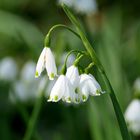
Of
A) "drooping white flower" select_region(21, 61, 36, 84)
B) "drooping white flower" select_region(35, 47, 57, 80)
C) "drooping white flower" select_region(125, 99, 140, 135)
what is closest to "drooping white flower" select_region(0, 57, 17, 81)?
"drooping white flower" select_region(21, 61, 36, 84)

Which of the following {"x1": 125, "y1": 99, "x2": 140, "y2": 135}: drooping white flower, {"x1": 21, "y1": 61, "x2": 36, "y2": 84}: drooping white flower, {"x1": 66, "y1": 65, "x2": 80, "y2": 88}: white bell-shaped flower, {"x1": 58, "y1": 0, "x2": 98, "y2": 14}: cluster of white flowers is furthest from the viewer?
{"x1": 21, "y1": 61, "x2": 36, "y2": 84}: drooping white flower

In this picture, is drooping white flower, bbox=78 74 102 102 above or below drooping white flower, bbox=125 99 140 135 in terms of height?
below

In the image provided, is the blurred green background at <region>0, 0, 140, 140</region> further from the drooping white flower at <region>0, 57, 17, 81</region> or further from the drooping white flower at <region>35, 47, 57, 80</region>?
the drooping white flower at <region>35, 47, 57, 80</region>

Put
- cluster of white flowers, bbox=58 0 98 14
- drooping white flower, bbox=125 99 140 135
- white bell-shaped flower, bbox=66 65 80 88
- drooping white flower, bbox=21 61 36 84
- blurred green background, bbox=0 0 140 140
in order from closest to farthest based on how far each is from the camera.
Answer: white bell-shaped flower, bbox=66 65 80 88 → drooping white flower, bbox=125 99 140 135 → blurred green background, bbox=0 0 140 140 → cluster of white flowers, bbox=58 0 98 14 → drooping white flower, bbox=21 61 36 84

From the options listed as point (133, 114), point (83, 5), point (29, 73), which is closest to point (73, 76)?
point (133, 114)

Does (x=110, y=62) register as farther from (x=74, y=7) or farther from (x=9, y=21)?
(x=9, y=21)

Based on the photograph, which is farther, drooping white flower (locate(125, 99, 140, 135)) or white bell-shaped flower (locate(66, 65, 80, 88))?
drooping white flower (locate(125, 99, 140, 135))

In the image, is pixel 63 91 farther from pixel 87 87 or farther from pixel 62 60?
pixel 62 60

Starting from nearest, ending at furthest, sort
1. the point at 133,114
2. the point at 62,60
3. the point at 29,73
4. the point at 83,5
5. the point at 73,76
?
the point at 73,76, the point at 133,114, the point at 62,60, the point at 83,5, the point at 29,73

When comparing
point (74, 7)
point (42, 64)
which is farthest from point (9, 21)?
point (42, 64)
